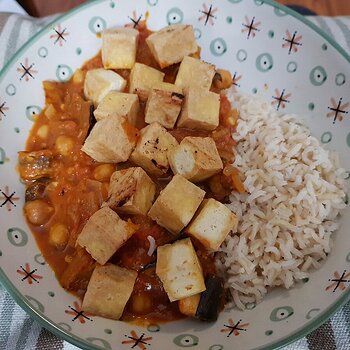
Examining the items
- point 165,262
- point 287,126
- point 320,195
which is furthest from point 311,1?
point 165,262

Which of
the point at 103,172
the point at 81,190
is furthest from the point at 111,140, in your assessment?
the point at 81,190

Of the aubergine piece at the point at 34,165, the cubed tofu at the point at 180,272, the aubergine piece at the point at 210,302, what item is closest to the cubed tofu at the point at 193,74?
the aubergine piece at the point at 34,165

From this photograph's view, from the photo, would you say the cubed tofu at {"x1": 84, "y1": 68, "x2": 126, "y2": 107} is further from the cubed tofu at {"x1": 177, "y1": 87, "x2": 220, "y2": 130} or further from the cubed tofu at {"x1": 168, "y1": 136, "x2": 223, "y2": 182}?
the cubed tofu at {"x1": 168, "y1": 136, "x2": 223, "y2": 182}

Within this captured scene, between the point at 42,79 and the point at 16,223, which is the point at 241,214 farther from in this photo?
the point at 42,79

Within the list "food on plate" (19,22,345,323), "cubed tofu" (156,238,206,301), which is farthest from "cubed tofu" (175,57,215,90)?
"cubed tofu" (156,238,206,301)

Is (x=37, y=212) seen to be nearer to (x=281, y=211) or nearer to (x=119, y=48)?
(x=119, y=48)
